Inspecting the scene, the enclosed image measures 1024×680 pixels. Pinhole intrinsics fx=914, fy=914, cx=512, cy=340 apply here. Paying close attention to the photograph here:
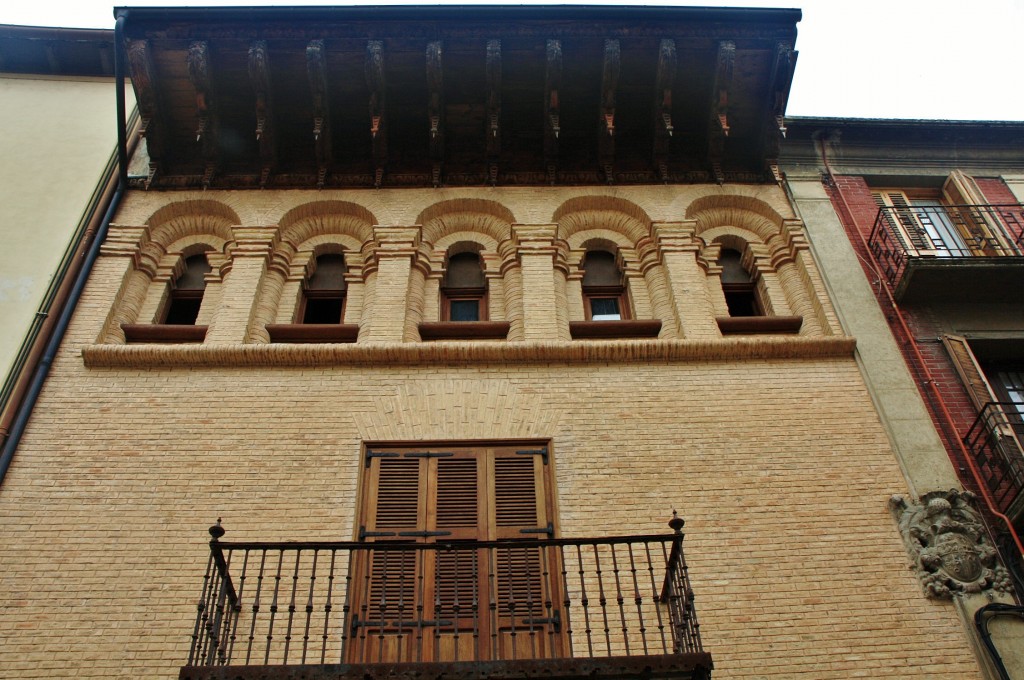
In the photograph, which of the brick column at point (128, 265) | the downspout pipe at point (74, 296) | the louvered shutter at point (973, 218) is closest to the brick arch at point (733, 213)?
the louvered shutter at point (973, 218)

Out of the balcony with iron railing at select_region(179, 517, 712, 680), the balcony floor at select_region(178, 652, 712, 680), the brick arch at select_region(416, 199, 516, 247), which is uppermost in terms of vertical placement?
the brick arch at select_region(416, 199, 516, 247)

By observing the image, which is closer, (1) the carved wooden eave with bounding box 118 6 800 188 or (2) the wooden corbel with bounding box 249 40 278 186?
(2) the wooden corbel with bounding box 249 40 278 186

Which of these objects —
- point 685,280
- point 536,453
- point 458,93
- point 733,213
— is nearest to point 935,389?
point 685,280

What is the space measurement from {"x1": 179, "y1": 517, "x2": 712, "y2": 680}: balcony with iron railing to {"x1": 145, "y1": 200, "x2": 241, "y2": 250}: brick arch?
506cm

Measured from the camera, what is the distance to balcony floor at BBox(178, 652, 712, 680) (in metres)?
5.54

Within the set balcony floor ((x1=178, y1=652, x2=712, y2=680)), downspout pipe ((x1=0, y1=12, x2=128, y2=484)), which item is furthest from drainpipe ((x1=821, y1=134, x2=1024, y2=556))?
downspout pipe ((x1=0, y1=12, x2=128, y2=484))

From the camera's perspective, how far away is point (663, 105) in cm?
1145

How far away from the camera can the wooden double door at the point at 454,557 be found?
671 centimetres

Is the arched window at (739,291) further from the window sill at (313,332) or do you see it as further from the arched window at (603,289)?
the window sill at (313,332)

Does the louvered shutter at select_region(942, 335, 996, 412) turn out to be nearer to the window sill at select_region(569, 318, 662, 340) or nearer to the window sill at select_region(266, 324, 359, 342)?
the window sill at select_region(569, 318, 662, 340)

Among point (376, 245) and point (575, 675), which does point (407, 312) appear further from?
point (575, 675)

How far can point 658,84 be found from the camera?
1142cm

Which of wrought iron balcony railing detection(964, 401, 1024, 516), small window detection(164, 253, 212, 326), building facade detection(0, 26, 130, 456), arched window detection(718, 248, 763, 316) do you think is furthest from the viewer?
arched window detection(718, 248, 763, 316)

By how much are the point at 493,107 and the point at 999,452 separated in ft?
22.3
